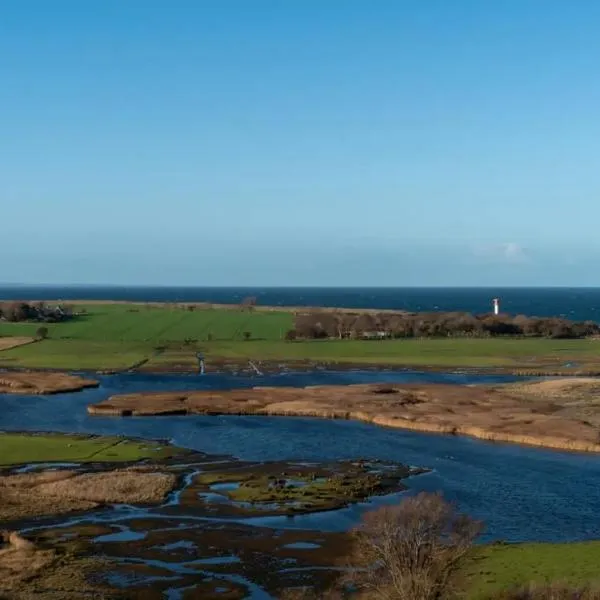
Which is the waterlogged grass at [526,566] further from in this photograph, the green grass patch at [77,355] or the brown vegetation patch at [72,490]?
the green grass patch at [77,355]

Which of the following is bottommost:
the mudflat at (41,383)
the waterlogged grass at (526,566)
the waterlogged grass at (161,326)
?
the waterlogged grass at (526,566)

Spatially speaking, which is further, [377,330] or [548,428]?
[377,330]

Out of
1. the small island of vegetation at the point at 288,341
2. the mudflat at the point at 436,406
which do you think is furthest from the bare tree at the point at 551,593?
the small island of vegetation at the point at 288,341

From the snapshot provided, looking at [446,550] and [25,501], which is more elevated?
[446,550]

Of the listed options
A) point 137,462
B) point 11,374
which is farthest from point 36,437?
point 11,374

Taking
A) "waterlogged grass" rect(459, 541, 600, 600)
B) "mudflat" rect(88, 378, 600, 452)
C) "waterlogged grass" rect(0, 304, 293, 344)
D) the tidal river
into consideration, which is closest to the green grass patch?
"waterlogged grass" rect(0, 304, 293, 344)

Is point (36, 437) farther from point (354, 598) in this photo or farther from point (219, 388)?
point (354, 598)
